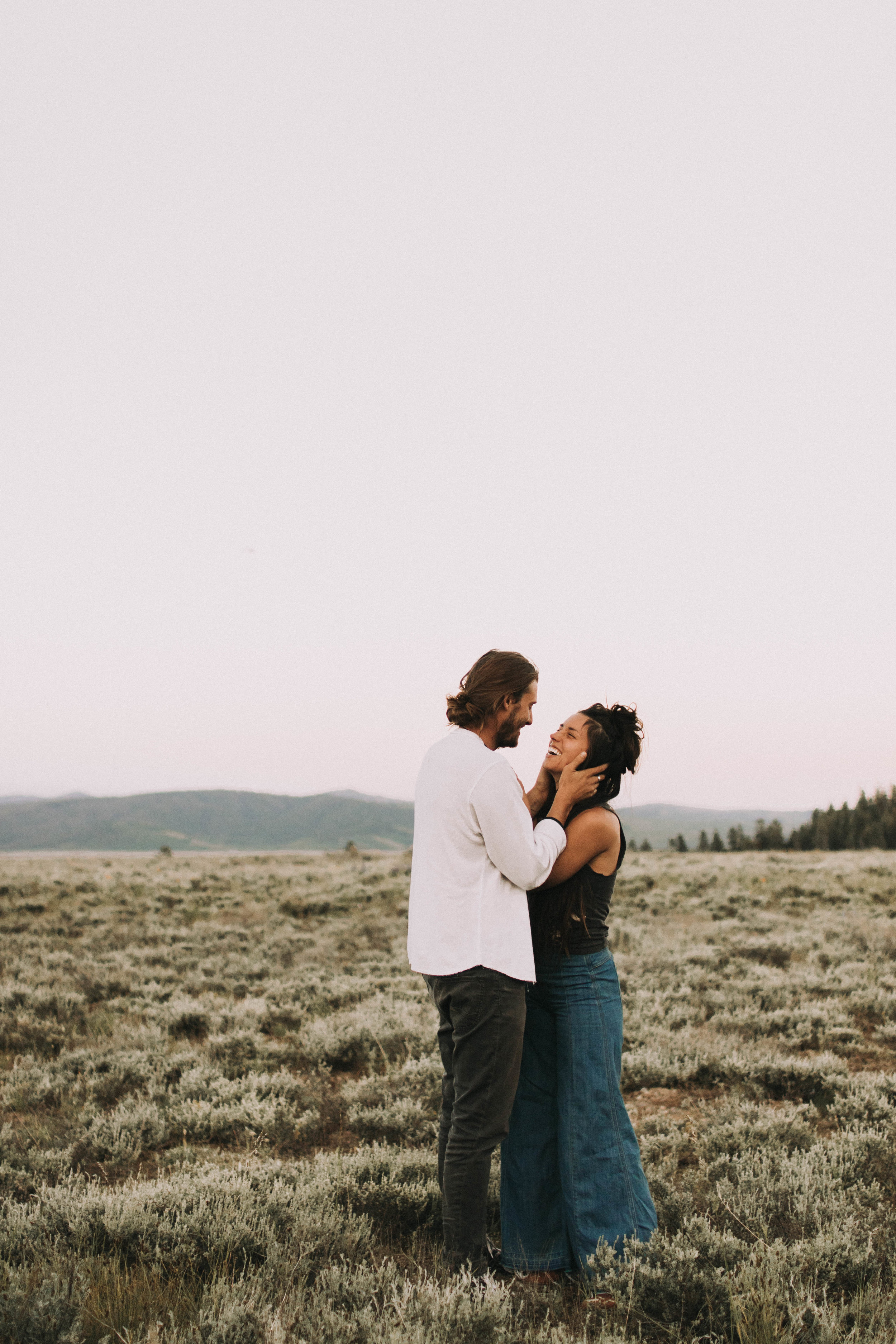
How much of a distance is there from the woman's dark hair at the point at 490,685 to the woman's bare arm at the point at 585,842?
1.93 ft

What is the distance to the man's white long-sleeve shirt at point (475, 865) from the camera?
2920 mm

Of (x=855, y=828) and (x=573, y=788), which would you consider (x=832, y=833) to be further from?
(x=573, y=788)

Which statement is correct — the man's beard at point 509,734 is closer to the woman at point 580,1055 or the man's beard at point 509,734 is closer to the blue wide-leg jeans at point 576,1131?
the woman at point 580,1055

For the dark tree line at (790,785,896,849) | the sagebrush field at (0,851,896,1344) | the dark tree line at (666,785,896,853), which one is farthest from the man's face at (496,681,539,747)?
the dark tree line at (790,785,896,849)

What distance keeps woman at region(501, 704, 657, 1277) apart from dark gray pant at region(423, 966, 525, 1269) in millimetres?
346

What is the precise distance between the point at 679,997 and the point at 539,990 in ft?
18.5

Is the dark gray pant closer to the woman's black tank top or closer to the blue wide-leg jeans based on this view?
the blue wide-leg jeans

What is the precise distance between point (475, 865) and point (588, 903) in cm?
63

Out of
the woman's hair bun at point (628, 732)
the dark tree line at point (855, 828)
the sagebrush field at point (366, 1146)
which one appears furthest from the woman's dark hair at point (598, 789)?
the dark tree line at point (855, 828)

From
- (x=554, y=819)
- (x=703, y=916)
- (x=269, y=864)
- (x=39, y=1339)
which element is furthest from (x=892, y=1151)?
(x=269, y=864)

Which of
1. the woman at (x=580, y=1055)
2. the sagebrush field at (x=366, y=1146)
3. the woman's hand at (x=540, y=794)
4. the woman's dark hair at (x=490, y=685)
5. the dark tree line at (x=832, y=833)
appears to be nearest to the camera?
the sagebrush field at (x=366, y=1146)

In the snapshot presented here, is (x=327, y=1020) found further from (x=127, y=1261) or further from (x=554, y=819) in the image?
(x=554, y=819)

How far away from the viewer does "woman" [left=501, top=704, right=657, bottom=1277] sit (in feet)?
10.8

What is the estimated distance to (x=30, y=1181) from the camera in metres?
4.34
